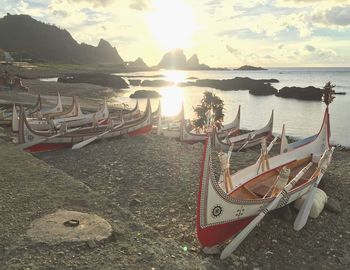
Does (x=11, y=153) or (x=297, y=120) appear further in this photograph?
(x=297, y=120)

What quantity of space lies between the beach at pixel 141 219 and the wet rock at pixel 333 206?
218 mm

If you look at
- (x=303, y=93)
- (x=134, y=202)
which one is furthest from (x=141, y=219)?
(x=303, y=93)

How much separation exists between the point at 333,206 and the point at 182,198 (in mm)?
5425

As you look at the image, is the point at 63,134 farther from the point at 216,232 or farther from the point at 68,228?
the point at 216,232

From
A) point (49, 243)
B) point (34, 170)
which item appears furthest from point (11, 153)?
point (49, 243)

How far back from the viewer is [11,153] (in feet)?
55.0

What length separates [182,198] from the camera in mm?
13922

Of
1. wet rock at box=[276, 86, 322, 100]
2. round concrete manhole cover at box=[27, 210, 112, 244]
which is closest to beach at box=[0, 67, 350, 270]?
round concrete manhole cover at box=[27, 210, 112, 244]

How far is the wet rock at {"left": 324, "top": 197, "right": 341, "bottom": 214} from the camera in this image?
13070 millimetres

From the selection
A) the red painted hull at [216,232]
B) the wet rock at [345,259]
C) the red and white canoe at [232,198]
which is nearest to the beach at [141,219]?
the wet rock at [345,259]

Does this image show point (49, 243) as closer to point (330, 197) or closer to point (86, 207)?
point (86, 207)

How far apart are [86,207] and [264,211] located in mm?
5366

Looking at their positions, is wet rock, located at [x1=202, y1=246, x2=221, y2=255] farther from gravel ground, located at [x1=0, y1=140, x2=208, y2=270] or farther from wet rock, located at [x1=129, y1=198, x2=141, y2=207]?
wet rock, located at [x1=129, y1=198, x2=141, y2=207]

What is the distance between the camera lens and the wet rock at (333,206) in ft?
42.9
